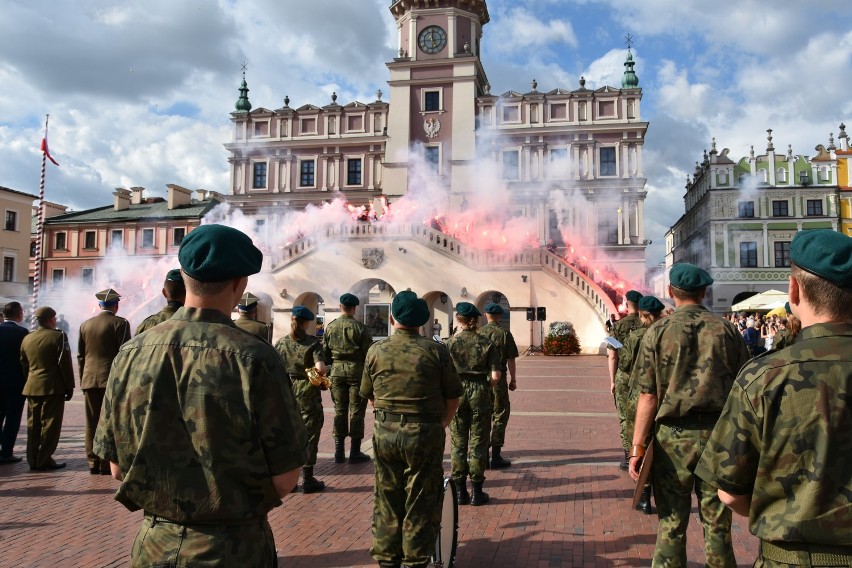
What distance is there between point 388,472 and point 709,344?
2.46m

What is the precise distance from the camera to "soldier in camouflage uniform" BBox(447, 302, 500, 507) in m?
7.00

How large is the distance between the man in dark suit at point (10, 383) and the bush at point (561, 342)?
22462mm

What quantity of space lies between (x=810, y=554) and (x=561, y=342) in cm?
2677

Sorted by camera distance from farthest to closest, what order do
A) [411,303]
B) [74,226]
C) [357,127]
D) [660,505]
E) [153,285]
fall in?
[74,226]
[357,127]
[153,285]
[411,303]
[660,505]

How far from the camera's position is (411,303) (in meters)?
5.20

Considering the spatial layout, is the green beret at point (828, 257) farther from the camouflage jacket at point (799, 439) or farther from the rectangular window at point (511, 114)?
the rectangular window at point (511, 114)

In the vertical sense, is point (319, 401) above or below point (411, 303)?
below

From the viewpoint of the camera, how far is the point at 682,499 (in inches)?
169

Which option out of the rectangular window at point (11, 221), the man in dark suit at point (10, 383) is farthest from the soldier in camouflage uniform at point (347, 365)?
the rectangular window at point (11, 221)

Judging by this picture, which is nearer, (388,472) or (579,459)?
(388,472)

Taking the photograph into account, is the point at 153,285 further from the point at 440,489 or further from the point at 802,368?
the point at 802,368

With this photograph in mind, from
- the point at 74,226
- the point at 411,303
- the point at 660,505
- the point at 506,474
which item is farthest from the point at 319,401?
the point at 74,226

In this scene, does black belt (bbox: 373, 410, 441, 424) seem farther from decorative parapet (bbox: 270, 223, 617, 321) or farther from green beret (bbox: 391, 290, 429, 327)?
decorative parapet (bbox: 270, 223, 617, 321)

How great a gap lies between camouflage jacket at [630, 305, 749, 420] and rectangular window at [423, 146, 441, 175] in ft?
123
